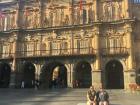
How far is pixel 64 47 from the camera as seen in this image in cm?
4872

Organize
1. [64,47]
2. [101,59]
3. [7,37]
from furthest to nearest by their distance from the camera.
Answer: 1. [7,37]
2. [64,47]
3. [101,59]

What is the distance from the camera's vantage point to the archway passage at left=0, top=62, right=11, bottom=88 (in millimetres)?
51578

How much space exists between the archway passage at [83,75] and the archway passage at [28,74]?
7.47 m

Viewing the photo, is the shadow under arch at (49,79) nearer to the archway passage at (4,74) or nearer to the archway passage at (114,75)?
the archway passage at (4,74)

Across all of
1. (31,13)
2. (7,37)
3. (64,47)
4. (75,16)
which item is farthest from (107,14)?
(7,37)

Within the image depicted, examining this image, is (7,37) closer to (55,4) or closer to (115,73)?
(55,4)

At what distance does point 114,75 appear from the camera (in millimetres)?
47469

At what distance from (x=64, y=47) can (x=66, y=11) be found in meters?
6.17

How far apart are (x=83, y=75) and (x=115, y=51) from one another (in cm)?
674

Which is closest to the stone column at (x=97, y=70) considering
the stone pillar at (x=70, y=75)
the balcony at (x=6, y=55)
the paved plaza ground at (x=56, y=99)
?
the stone pillar at (x=70, y=75)

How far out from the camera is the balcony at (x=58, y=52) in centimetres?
4703

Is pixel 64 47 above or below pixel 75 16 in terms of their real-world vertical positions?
below

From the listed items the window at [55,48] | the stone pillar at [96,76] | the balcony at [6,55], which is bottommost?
the stone pillar at [96,76]

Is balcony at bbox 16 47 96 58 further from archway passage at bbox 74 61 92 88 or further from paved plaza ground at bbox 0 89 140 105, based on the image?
paved plaza ground at bbox 0 89 140 105
